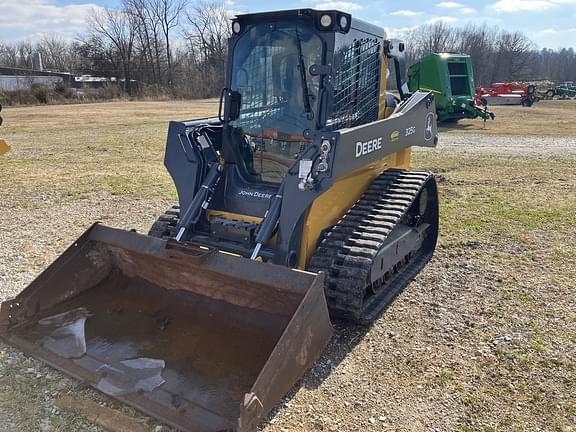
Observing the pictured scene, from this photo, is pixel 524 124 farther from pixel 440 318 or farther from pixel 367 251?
pixel 367 251

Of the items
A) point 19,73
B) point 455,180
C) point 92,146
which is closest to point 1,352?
point 455,180

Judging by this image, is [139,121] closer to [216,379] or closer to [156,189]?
[156,189]

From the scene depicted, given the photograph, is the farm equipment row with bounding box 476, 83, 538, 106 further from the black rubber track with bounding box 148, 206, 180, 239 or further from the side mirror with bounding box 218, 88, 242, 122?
the black rubber track with bounding box 148, 206, 180, 239

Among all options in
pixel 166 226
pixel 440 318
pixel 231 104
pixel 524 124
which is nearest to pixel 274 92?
pixel 231 104

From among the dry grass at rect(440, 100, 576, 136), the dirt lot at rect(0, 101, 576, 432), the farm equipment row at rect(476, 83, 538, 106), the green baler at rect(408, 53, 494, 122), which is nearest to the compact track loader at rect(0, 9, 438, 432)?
the dirt lot at rect(0, 101, 576, 432)

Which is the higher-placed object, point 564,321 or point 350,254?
point 350,254

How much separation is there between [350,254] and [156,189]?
18.8ft

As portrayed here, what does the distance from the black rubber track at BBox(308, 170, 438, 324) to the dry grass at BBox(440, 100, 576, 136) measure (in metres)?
14.0

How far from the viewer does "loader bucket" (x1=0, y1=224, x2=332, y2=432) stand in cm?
301

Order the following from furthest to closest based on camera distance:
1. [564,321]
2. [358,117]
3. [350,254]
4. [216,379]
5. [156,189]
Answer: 1. [156,189]
2. [358,117]
3. [564,321]
4. [350,254]
5. [216,379]

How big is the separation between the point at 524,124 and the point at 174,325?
65.9 feet

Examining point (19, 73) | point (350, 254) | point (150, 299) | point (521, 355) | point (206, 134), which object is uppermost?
point (19, 73)

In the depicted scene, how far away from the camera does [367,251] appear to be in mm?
3920

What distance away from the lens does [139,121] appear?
22594 mm
